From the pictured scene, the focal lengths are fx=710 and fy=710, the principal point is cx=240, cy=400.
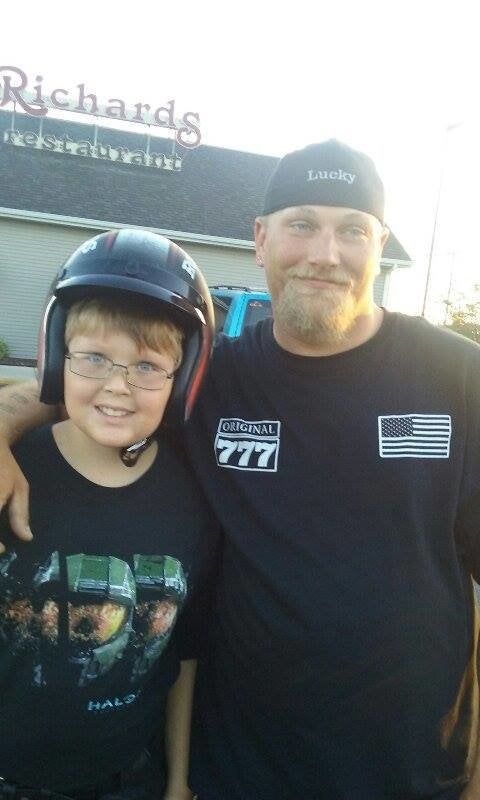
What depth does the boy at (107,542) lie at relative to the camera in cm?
190

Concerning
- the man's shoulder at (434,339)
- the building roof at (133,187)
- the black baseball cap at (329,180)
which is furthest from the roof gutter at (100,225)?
the man's shoulder at (434,339)

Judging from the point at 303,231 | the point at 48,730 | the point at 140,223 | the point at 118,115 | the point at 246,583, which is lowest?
the point at 48,730

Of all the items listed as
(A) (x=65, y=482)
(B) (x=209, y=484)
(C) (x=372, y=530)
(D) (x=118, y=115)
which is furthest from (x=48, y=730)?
(D) (x=118, y=115)

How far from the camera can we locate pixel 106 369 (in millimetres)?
2064

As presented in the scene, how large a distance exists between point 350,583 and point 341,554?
0.09 metres

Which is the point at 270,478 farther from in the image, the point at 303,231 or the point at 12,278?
the point at 12,278

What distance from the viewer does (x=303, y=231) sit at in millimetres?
2436

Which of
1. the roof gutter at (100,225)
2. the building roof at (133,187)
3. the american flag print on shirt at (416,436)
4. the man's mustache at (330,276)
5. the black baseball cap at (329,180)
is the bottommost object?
the american flag print on shirt at (416,436)

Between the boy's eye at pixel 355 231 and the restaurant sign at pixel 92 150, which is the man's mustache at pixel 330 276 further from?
the restaurant sign at pixel 92 150

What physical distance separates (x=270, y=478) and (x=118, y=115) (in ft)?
74.2

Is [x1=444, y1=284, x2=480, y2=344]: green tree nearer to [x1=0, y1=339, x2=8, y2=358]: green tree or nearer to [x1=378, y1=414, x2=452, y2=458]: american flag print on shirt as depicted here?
[x1=0, y1=339, x2=8, y2=358]: green tree

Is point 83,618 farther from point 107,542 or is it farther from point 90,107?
point 90,107

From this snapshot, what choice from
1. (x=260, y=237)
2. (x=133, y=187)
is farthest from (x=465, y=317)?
(x=260, y=237)

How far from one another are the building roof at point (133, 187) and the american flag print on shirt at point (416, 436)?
18.8m
